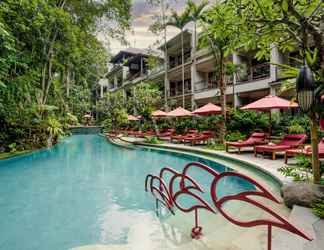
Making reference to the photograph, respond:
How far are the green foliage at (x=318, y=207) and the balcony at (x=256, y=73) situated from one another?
644 inches

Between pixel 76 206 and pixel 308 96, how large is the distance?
570 cm

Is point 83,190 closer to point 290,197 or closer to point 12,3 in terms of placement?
point 290,197

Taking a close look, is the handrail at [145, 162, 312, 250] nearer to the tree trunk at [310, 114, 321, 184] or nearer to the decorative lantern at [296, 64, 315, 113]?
the tree trunk at [310, 114, 321, 184]

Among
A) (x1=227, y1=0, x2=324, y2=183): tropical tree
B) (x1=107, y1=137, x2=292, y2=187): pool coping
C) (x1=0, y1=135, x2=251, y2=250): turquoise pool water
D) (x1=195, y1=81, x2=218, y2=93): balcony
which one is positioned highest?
(x1=195, y1=81, x2=218, y2=93): balcony

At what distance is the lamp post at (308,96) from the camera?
3.51 m

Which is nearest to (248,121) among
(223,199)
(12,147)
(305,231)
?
(305,231)

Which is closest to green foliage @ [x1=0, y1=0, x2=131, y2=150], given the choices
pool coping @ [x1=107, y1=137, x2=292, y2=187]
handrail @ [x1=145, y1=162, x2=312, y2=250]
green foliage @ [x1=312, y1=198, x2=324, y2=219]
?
pool coping @ [x1=107, y1=137, x2=292, y2=187]

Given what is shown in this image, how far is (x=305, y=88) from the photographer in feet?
11.7

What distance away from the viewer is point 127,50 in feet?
136

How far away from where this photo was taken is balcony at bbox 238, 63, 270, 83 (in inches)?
727

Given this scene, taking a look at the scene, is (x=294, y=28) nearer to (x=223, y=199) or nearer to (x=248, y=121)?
(x=223, y=199)

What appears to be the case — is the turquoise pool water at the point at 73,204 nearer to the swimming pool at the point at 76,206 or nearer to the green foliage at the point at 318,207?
the swimming pool at the point at 76,206

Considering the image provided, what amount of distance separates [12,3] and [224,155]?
13.6m

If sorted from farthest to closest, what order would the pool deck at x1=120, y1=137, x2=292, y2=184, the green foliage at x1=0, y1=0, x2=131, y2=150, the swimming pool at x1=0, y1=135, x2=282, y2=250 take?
the green foliage at x1=0, y1=0, x2=131, y2=150 → the pool deck at x1=120, y1=137, x2=292, y2=184 → the swimming pool at x1=0, y1=135, x2=282, y2=250
